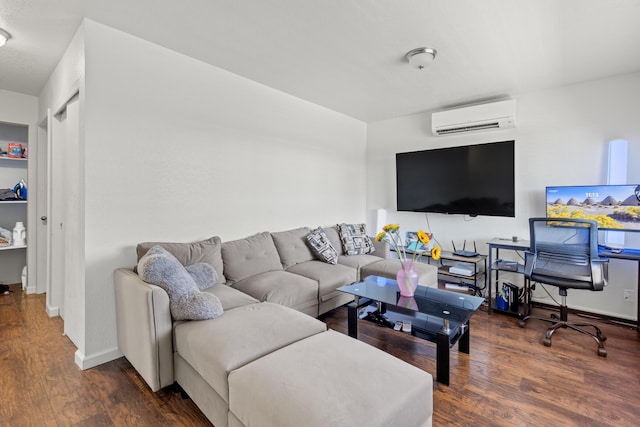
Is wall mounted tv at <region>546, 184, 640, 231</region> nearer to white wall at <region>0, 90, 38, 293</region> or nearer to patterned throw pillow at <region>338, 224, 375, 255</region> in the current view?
patterned throw pillow at <region>338, 224, 375, 255</region>

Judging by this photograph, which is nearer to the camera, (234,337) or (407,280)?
(234,337)

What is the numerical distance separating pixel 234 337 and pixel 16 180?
14.7 ft

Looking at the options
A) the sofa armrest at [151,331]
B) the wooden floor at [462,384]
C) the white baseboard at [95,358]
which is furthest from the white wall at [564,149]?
the white baseboard at [95,358]

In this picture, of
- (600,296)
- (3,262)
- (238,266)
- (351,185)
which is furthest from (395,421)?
(3,262)

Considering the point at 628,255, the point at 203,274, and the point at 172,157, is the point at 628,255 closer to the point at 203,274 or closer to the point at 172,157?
the point at 203,274

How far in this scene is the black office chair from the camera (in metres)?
2.51

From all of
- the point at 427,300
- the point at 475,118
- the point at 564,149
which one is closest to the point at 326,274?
the point at 427,300

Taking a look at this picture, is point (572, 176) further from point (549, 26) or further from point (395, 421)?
point (395, 421)

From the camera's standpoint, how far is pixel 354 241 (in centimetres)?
402

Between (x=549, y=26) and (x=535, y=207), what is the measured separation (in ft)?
6.74

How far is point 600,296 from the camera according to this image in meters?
3.18

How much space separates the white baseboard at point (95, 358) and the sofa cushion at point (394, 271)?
2355 millimetres

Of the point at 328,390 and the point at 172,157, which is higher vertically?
the point at 172,157

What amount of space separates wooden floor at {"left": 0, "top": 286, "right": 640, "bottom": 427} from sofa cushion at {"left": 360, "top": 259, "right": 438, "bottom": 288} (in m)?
0.60
